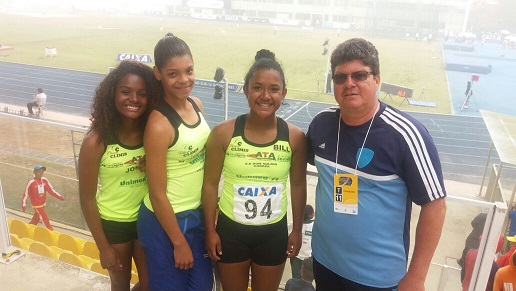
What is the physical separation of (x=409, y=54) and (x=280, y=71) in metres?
48.1

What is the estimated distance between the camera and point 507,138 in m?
8.15

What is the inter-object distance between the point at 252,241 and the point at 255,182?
25 cm

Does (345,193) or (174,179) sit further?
(174,179)

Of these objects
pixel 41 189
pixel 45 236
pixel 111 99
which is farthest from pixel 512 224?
pixel 41 189

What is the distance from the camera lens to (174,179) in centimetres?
160

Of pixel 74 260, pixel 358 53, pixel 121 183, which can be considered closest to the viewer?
pixel 358 53

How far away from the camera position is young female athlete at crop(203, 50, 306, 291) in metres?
1.56

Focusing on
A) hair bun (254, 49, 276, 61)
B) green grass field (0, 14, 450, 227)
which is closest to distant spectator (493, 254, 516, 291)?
hair bun (254, 49, 276, 61)

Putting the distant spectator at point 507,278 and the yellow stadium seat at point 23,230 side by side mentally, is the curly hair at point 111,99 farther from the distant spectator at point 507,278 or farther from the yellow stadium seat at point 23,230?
the yellow stadium seat at point 23,230

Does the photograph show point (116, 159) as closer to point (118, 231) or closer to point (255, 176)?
point (118, 231)

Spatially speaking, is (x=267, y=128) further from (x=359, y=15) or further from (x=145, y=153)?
(x=359, y=15)

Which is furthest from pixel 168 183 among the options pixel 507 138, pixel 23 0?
pixel 23 0

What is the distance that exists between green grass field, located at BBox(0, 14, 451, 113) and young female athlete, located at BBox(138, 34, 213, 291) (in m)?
28.4

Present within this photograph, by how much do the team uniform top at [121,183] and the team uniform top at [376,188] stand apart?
0.73 metres
